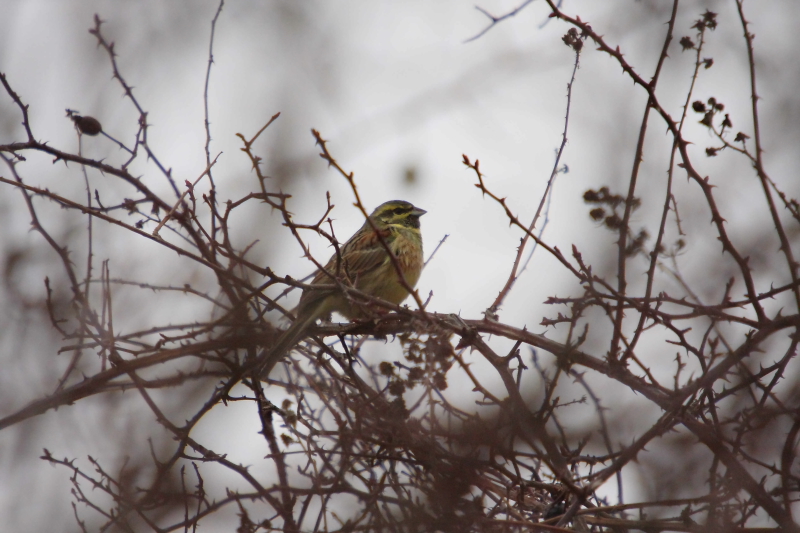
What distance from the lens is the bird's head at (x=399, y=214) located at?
26.5ft

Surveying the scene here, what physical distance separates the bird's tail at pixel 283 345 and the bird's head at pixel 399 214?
318 centimetres

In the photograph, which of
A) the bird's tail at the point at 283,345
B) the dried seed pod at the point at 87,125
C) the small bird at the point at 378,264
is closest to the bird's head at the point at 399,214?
the small bird at the point at 378,264

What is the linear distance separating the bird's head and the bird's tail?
3.18 metres

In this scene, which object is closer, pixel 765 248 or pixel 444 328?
pixel 444 328

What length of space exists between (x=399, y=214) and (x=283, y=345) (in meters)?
4.24

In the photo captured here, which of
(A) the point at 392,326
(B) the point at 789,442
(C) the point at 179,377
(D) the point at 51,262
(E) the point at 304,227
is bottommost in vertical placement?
(B) the point at 789,442

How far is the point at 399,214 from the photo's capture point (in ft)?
26.9

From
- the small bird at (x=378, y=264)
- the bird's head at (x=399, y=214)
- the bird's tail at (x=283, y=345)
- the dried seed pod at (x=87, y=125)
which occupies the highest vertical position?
the bird's head at (x=399, y=214)

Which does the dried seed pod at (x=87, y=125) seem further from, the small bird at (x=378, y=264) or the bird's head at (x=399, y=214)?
the bird's head at (x=399, y=214)

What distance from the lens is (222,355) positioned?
351cm

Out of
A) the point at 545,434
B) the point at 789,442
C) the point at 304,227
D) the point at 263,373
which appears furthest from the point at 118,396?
the point at 789,442

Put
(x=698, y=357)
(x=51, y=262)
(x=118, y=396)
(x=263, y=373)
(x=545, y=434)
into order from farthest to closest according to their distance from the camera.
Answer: (x=51, y=262) → (x=118, y=396) → (x=263, y=373) → (x=698, y=357) → (x=545, y=434)

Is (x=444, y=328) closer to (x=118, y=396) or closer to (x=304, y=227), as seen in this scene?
(x=304, y=227)

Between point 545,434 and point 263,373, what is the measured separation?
6.55 feet
